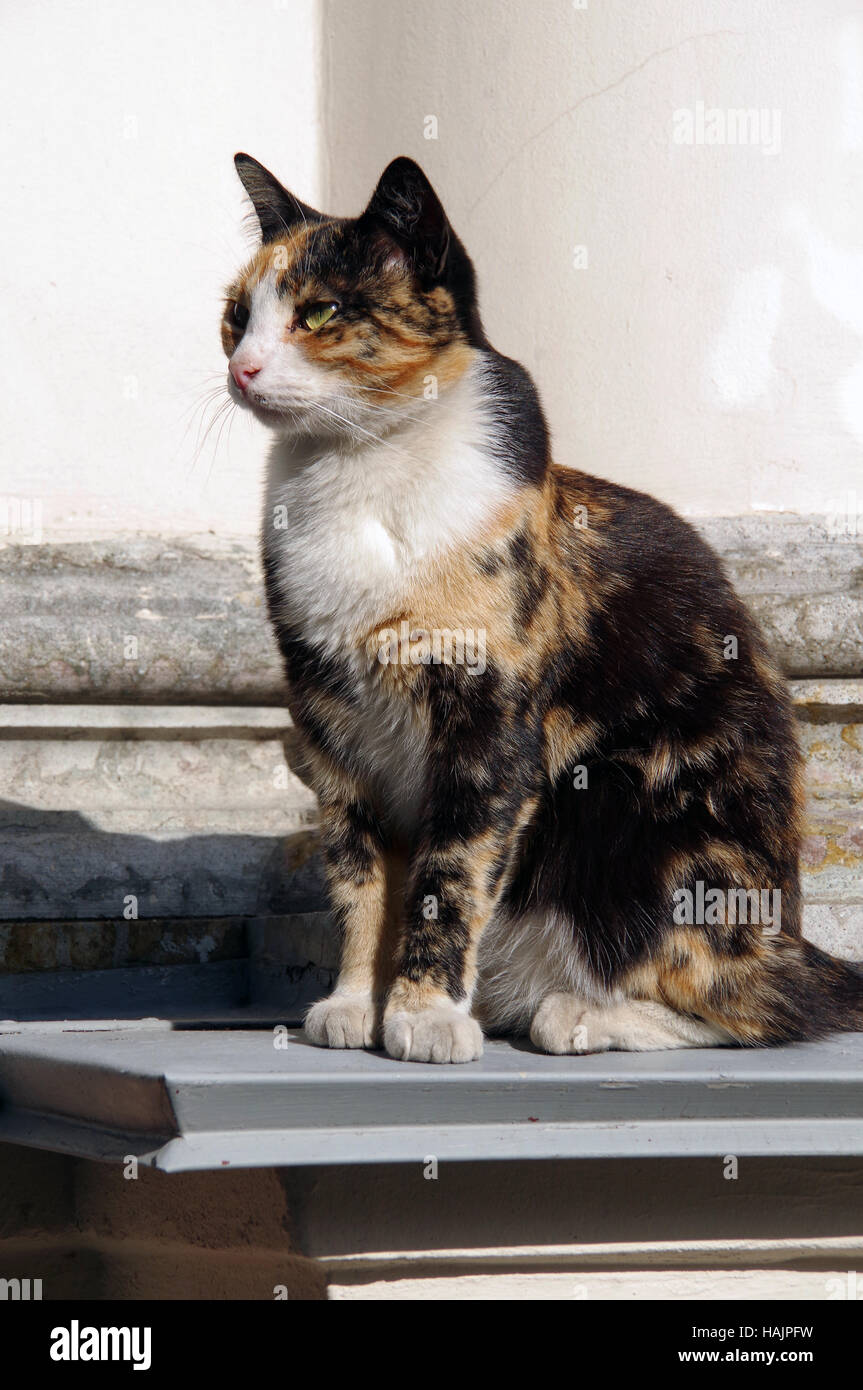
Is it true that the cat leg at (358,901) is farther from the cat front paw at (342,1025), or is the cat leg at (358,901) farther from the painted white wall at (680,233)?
the painted white wall at (680,233)

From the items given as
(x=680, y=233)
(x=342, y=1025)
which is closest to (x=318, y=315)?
(x=342, y=1025)

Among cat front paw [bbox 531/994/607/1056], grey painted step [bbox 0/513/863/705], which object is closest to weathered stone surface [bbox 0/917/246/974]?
grey painted step [bbox 0/513/863/705]

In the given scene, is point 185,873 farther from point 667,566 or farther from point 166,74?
point 166,74

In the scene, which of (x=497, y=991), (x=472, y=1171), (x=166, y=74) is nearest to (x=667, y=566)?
(x=497, y=991)

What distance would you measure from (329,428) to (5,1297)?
1531 mm

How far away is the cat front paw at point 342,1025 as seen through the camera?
210 centimetres

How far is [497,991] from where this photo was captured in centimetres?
239

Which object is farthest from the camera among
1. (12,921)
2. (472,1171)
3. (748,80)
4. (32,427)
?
(32,427)

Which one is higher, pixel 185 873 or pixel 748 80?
pixel 748 80

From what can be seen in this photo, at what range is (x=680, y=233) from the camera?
3320 mm

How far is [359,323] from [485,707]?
2.22 ft

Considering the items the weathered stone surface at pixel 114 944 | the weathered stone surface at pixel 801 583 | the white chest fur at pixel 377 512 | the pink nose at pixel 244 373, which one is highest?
the pink nose at pixel 244 373

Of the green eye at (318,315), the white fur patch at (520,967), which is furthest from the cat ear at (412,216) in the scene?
the white fur patch at (520,967)

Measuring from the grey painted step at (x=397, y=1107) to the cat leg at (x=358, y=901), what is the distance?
27cm
